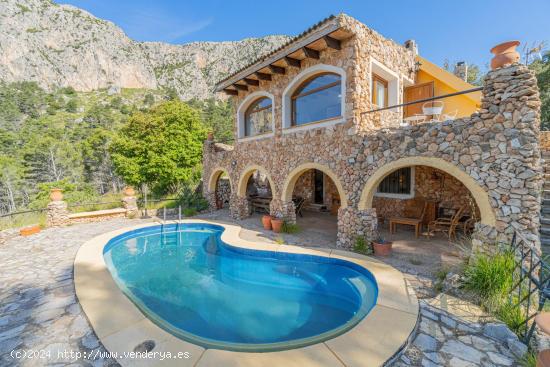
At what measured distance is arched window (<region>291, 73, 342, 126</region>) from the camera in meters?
8.79

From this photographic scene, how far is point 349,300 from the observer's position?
558cm

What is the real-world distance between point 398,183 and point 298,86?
634 centimetres

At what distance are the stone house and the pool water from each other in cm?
228

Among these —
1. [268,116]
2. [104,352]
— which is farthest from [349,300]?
[268,116]

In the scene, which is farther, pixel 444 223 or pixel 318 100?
pixel 318 100

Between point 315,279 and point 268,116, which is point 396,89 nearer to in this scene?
point 268,116

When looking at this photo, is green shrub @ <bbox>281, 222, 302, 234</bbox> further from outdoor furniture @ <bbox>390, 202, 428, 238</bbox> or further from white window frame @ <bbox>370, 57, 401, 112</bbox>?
white window frame @ <bbox>370, 57, 401, 112</bbox>

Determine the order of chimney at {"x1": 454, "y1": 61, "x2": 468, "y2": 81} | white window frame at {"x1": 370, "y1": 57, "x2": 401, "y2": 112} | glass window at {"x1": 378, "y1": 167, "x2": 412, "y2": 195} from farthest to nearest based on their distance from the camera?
chimney at {"x1": 454, "y1": 61, "x2": 468, "y2": 81}, glass window at {"x1": 378, "y1": 167, "x2": 412, "y2": 195}, white window frame at {"x1": 370, "y1": 57, "x2": 401, "y2": 112}

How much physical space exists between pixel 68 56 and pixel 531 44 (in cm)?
9560

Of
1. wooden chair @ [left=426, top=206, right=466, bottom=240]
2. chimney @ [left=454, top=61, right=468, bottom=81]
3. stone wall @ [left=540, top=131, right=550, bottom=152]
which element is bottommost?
wooden chair @ [left=426, top=206, right=466, bottom=240]

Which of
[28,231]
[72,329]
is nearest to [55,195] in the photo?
[28,231]

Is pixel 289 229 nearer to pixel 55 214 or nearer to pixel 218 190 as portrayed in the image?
pixel 218 190

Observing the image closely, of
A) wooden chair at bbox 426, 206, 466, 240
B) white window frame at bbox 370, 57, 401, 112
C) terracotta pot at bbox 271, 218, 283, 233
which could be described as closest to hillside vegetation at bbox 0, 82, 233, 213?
terracotta pot at bbox 271, 218, 283, 233

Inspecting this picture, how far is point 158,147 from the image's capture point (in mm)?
17641
